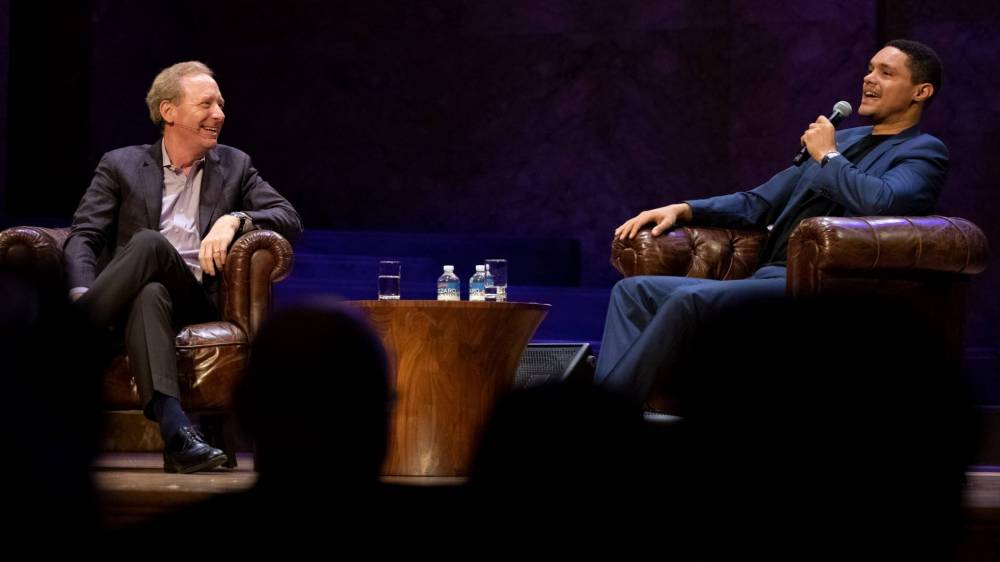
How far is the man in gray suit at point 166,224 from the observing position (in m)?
3.02

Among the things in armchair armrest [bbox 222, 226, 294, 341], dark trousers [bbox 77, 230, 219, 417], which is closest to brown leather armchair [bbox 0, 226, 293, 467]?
armchair armrest [bbox 222, 226, 294, 341]

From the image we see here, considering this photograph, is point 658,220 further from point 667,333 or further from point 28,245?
point 28,245

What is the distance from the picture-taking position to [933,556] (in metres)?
1.00

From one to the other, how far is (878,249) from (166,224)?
2.02 metres

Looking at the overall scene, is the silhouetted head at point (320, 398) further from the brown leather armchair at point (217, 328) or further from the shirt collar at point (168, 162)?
the shirt collar at point (168, 162)

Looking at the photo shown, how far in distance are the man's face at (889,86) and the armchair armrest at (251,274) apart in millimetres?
1690

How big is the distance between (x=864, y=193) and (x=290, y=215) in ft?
5.35

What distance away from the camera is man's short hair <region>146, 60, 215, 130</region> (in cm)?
360

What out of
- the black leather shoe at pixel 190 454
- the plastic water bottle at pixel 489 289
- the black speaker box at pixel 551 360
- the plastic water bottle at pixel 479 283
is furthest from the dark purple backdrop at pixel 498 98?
the black leather shoe at pixel 190 454

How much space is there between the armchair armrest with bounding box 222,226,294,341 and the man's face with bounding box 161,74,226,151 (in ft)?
1.42

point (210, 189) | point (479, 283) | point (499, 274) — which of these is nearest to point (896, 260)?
point (210, 189)

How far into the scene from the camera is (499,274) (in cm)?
572

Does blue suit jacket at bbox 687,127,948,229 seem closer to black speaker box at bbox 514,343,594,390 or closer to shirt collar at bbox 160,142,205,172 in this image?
black speaker box at bbox 514,343,594,390

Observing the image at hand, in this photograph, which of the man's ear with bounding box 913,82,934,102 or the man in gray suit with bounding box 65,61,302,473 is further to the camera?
the man's ear with bounding box 913,82,934,102
